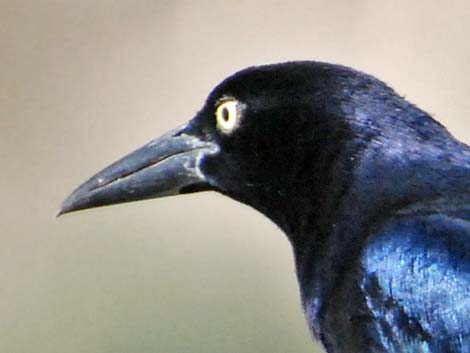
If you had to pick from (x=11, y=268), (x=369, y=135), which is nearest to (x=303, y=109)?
(x=369, y=135)

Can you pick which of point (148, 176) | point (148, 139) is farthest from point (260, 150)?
point (148, 139)

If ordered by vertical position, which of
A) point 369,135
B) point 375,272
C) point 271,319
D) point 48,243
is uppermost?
point 369,135

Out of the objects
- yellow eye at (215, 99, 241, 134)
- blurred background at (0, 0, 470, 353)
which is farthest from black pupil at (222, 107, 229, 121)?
blurred background at (0, 0, 470, 353)

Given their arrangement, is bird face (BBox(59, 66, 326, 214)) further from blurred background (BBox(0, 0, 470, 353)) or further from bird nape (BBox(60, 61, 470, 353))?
blurred background (BBox(0, 0, 470, 353))

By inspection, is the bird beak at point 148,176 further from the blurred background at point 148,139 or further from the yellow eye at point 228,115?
the blurred background at point 148,139

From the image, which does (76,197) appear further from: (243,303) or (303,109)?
(243,303)

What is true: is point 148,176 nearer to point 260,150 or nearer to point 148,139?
point 260,150
